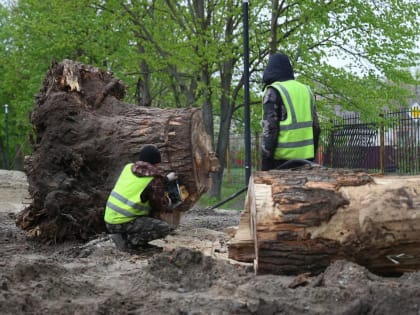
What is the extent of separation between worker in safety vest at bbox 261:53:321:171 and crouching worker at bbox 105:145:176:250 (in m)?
1.64

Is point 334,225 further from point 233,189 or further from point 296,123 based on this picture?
point 233,189

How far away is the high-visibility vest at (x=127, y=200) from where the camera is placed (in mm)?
7438

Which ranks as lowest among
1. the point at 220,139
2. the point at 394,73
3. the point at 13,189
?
the point at 13,189

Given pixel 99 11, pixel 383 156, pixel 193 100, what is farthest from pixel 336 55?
pixel 99 11

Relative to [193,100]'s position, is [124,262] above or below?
below

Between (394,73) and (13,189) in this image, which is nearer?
(394,73)

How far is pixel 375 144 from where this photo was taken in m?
17.2

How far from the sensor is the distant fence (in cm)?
1636

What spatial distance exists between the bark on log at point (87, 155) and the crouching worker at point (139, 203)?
906 millimetres

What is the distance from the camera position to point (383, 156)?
53.5 feet

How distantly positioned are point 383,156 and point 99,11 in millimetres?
9377

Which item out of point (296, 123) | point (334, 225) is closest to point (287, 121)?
point (296, 123)

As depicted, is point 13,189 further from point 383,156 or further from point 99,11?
point 383,156

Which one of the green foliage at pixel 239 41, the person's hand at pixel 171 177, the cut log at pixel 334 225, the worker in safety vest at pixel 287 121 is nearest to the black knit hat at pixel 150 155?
the person's hand at pixel 171 177
